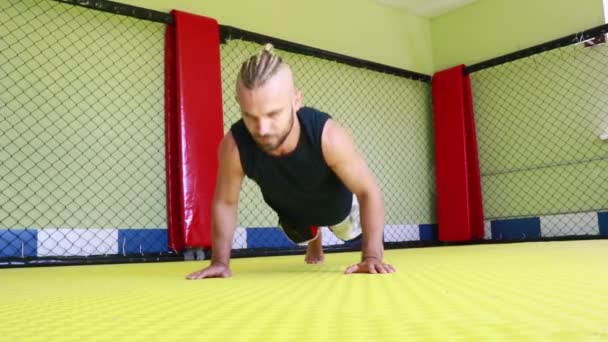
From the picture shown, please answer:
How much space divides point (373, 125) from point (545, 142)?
938 mm

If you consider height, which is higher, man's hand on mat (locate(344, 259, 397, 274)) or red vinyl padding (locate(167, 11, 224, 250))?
red vinyl padding (locate(167, 11, 224, 250))

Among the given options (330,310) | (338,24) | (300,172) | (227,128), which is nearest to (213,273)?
(300,172)

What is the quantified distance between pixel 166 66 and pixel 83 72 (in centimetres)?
35

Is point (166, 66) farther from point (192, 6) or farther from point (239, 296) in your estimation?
point (239, 296)

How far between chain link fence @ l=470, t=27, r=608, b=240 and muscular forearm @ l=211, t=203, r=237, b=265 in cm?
221

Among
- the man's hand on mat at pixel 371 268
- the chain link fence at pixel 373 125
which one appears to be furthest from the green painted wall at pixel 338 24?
the man's hand on mat at pixel 371 268

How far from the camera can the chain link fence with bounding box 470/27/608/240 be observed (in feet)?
9.22

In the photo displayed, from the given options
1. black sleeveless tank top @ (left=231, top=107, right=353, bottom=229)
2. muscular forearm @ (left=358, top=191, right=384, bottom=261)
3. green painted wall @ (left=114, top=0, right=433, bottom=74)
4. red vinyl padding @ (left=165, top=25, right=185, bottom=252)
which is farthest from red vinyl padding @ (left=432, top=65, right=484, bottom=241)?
muscular forearm @ (left=358, top=191, right=384, bottom=261)

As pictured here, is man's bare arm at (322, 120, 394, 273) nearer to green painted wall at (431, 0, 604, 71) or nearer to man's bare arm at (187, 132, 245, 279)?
man's bare arm at (187, 132, 245, 279)

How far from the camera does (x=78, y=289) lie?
0.98 m

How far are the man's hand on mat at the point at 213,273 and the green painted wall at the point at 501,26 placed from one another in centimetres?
258

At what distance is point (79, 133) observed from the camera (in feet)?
7.13

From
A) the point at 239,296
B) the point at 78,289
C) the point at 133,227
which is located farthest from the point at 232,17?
the point at 239,296

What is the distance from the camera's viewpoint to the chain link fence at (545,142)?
2811 mm
